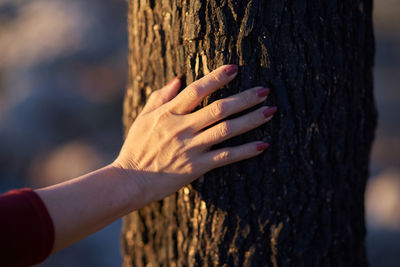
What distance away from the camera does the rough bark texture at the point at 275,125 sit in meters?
1.55

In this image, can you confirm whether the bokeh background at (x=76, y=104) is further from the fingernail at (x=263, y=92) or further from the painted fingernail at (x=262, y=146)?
the fingernail at (x=263, y=92)

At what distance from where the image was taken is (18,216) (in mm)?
1298

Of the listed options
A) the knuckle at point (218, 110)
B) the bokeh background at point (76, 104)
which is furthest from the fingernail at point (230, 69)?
the bokeh background at point (76, 104)

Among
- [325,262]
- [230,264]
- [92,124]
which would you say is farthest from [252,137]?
[92,124]

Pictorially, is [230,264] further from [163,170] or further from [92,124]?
[92,124]

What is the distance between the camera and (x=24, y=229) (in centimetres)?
129

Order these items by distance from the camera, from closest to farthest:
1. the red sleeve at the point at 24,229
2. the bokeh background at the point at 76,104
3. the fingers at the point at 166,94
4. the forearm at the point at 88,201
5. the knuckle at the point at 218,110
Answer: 1. the red sleeve at the point at 24,229
2. the forearm at the point at 88,201
3. the knuckle at the point at 218,110
4. the fingers at the point at 166,94
5. the bokeh background at the point at 76,104

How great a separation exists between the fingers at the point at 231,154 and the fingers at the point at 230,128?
0.05 m

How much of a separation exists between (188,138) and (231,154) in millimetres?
180

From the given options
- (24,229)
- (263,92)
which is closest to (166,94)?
(263,92)

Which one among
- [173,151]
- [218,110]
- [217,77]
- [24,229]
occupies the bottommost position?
[24,229]

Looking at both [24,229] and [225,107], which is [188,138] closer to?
[225,107]

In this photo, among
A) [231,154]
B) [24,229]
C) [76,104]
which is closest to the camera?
[24,229]

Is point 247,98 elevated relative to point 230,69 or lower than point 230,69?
lower
